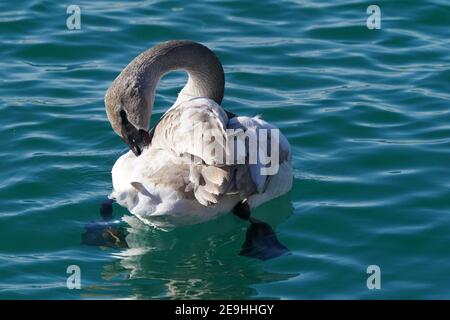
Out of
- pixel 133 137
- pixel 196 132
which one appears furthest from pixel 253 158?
pixel 133 137

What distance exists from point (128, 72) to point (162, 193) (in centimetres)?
140

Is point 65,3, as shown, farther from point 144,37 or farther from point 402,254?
point 402,254

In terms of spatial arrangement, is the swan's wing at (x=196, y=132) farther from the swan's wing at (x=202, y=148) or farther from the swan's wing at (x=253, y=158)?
the swan's wing at (x=253, y=158)

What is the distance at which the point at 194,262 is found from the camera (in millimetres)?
8758

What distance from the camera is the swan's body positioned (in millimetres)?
8570

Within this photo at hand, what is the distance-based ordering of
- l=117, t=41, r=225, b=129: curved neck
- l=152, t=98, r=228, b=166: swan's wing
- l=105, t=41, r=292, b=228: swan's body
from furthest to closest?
l=117, t=41, r=225, b=129: curved neck, l=105, t=41, r=292, b=228: swan's body, l=152, t=98, r=228, b=166: swan's wing

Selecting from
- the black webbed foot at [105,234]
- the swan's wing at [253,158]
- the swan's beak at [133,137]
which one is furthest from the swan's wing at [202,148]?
the black webbed foot at [105,234]

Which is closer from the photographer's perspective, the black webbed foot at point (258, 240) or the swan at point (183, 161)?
the swan at point (183, 161)

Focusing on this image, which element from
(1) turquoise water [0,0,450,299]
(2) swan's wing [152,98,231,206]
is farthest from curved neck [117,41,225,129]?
(1) turquoise water [0,0,450,299]

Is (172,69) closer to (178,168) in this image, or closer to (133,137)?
(133,137)

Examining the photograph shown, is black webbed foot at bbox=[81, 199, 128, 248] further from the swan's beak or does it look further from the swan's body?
the swan's beak

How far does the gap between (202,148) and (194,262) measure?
2.99 ft

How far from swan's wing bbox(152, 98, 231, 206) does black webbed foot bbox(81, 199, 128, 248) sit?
2.79ft

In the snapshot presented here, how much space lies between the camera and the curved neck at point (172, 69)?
9.48 m
